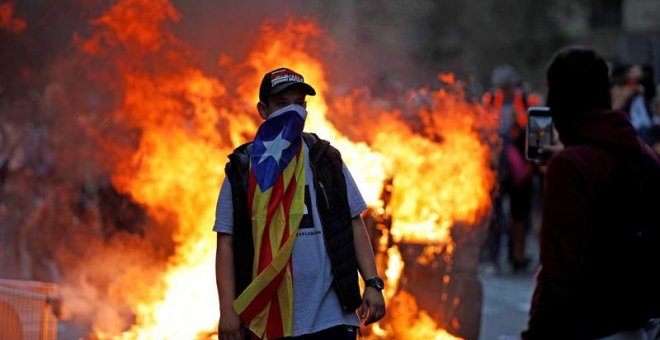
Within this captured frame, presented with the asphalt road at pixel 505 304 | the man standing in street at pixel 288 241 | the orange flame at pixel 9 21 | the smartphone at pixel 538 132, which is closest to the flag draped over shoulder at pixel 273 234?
the man standing in street at pixel 288 241

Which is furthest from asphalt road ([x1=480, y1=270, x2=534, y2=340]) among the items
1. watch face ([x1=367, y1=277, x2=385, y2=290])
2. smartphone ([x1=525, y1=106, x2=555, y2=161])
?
watch face ([x1=367, y1=277, x2=385, y2=290])

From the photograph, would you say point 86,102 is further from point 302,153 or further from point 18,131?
point 302,153

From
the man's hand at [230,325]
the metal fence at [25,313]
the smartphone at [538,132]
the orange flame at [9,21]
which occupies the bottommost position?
the man's hand at [230,325]

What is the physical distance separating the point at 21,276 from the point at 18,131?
1453mm

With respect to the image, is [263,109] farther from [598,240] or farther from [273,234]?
[598,240]

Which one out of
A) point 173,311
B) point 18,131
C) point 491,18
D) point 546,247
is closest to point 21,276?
point 18,131

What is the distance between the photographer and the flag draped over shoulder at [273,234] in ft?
11.8

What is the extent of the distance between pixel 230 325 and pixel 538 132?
5.08 ft

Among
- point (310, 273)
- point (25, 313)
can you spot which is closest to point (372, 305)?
point (310, 273)

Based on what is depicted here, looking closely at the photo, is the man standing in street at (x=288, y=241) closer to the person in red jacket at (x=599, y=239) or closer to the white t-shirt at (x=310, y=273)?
the white t-shirt at (x=310, y=273)

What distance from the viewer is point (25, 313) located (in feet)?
18.2

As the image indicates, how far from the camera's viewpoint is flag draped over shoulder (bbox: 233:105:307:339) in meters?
3.60

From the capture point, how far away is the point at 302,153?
3.77 metres

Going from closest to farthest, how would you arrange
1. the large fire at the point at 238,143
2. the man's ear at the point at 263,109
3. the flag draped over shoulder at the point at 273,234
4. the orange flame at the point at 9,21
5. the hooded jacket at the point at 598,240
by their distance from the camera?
the hooded jacket at the point at 598,240 → the flag draped over shoulder at the point at 273,234 → the man's ear at the point at 263,109 → the large fire at the point at 238,143 → the orange flame at the point at 9,21
